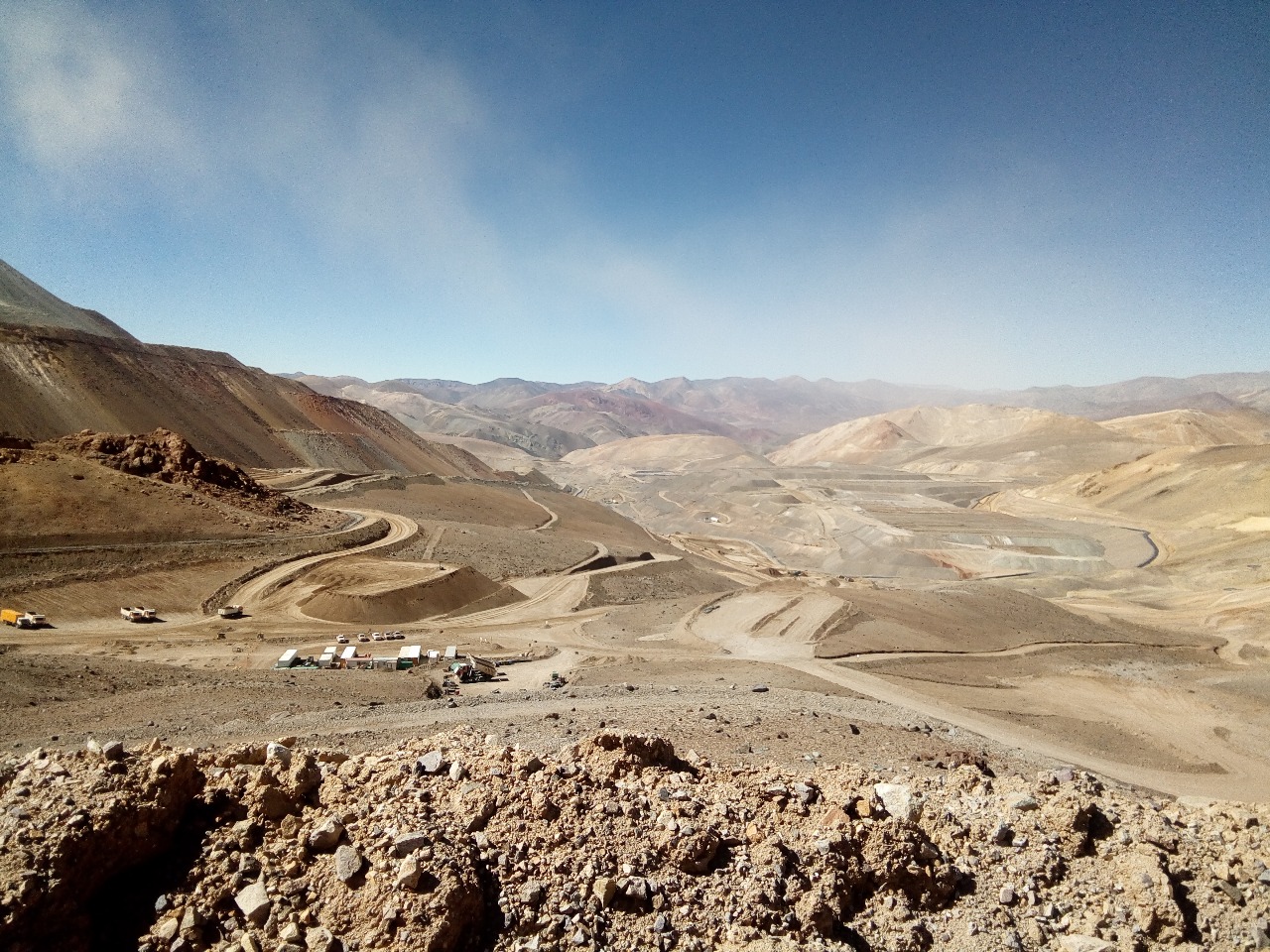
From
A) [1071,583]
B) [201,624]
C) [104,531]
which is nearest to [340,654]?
[201,624]

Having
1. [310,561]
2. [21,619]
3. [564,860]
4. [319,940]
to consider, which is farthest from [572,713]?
[310,561]

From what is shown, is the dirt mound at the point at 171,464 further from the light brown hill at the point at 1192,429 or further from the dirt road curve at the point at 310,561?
the light brown hill at the point at 1192,429

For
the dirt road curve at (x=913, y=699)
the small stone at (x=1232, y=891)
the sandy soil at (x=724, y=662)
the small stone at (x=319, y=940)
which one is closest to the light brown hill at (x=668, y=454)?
the sandy soil at (x=724, y=662)

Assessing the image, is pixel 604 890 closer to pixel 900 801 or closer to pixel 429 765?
pixel 429 765

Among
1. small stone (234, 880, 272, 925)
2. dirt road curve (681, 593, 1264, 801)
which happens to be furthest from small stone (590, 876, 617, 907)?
dirt road curve (681, 593, 1264, 801)

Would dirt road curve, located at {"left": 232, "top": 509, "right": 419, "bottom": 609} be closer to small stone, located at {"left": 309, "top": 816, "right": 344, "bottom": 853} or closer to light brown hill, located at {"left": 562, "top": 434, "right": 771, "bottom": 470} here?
small stone, located at {"left": 309, "top": 816, "right": 344, "bottom": 853}
